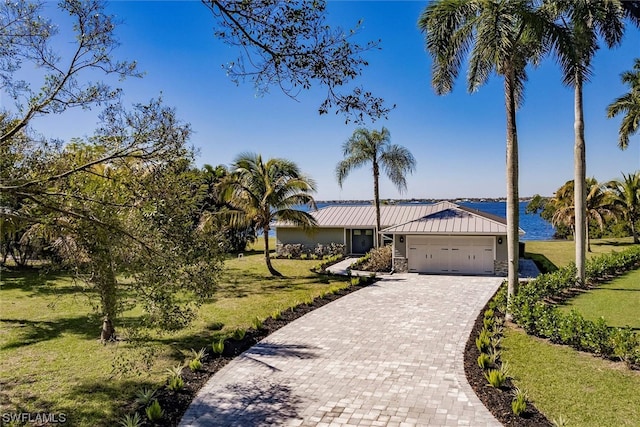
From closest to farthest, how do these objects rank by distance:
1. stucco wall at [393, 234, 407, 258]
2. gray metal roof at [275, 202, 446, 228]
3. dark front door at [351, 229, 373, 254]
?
stucco wall at [393, 234, 407, 258], gray metal roof at [275, 202, 446, 228], dark front door at [351, 229, 373, 254]

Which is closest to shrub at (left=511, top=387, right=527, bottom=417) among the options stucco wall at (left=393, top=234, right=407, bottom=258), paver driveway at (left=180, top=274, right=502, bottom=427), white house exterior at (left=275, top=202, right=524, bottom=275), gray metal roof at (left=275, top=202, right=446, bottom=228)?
paver driveway at (left=180, top=274, right=502, bottom=427)

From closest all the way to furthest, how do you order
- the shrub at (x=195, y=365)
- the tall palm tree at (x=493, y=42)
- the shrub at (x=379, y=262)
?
1. the shrub at (x=195, y=365)
2. the tall palm tree at (x=493, y=42)
3. the shrub at (x=379, y=262)

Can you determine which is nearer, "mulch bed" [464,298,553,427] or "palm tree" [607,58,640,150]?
"mulch bed" [464,298,553,427]

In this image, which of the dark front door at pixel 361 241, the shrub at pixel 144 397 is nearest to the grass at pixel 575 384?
the shrub at pixel 144 397

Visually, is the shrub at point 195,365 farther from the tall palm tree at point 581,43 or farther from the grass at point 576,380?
the tall palm tree at point 581,43

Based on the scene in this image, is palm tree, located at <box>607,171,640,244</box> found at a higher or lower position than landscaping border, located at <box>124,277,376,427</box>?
higher

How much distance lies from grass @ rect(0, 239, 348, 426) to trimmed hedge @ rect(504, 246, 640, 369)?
24.4ft

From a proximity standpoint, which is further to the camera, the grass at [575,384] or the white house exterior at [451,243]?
→ the white house exterior at [451,243]

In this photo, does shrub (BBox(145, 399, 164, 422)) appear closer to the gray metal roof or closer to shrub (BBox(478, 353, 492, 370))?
shrub (BBox(478, 353, 492, 370))

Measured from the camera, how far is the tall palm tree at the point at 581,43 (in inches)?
430

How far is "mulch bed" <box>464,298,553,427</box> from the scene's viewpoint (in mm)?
6207

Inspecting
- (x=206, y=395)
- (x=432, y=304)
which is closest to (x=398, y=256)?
(x=432, y=304)

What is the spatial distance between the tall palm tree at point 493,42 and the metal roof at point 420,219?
8.48 m

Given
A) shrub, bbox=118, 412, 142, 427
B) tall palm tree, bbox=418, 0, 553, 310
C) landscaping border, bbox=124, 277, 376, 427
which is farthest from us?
tall palm tree, bbox=418, 0, 553, 310
